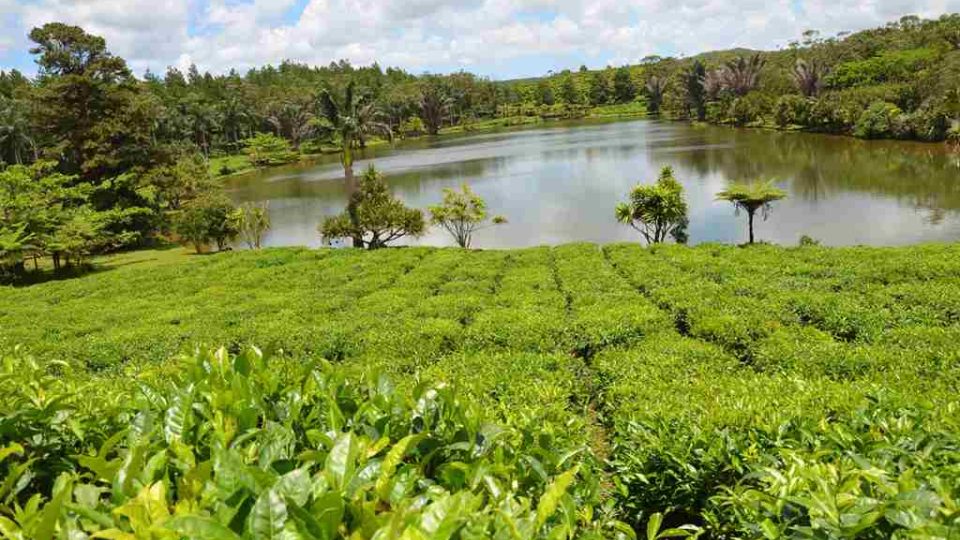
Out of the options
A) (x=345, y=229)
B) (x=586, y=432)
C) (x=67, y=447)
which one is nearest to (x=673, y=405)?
(x=586, y=432)

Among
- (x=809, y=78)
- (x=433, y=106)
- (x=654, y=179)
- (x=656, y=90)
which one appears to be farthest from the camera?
(x=656, y=90)

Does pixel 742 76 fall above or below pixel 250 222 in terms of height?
above

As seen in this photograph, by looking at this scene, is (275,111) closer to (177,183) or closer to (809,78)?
(177,183)

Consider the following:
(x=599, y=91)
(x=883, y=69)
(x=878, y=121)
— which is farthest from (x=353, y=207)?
(x=599, y=91)

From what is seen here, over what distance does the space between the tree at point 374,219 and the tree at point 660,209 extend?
8433 mm

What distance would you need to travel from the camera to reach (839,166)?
39.3 m

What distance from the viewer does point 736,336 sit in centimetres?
847

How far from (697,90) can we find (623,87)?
103 feet

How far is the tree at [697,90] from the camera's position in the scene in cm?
8606

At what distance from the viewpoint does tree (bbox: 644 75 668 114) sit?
10294 cm

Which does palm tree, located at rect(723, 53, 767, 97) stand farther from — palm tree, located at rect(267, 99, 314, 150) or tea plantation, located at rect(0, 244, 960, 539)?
tea plantation, located at rect(0, 244, 960, 539)

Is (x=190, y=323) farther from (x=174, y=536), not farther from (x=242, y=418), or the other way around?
(x=174, y=536)

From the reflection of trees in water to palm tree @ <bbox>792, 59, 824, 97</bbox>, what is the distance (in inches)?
634

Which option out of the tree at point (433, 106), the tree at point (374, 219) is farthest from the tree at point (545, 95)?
the tree at point (374, 219)
